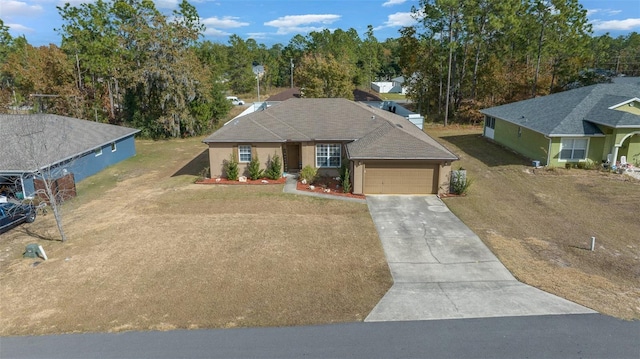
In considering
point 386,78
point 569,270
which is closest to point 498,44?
point 569,270

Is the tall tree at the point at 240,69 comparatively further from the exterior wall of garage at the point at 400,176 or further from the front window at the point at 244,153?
the exterior wall of garage at the point at 400,176

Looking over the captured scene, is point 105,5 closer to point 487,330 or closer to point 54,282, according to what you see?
point 54,282

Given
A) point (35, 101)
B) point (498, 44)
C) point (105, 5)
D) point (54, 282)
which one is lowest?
point (54, 282)

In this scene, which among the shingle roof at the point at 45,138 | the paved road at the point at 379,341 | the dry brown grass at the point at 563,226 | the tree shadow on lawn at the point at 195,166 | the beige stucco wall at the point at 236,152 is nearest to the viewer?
the paved road at the point at 379,341

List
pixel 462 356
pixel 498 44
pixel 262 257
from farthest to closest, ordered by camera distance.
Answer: pixel 498 44, pixel 262 257, pixel 462 356

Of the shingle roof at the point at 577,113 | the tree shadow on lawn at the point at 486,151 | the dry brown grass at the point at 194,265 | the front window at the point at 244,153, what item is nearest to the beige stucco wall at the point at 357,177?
the dry brown grass at the point at 194,265

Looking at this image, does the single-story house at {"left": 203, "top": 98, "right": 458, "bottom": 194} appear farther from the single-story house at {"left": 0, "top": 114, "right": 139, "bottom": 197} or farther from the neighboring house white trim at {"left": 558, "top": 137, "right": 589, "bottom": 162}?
the neighboring house white trim at {"left": 558, "top": 137, "right": 589, "bottom": 162}
